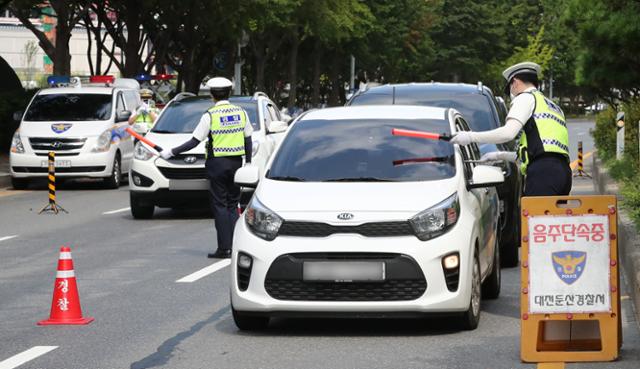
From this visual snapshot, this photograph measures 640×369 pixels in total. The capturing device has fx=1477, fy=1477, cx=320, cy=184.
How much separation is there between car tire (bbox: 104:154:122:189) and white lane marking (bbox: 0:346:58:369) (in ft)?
57.1

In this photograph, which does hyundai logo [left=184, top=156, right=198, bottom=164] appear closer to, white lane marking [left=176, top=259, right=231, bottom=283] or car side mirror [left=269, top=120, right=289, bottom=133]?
car side mirror [left=269, top=120, right=289, bottom=133]

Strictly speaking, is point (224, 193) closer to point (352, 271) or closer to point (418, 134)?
point (418, 134)

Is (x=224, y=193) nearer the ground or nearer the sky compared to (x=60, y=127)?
nearer the sky

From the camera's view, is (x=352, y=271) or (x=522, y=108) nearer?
(x=352, y=271)

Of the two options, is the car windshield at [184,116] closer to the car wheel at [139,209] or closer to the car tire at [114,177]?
the car wheel at [139,209]

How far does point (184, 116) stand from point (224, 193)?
6.54m

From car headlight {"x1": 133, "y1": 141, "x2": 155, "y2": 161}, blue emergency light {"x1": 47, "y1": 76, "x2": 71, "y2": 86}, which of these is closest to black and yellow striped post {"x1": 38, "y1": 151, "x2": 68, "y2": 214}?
car headlight {"x1": 133, "y1": 141, "x2": 155, "y2": 161}

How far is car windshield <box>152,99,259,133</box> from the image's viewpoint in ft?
68.2

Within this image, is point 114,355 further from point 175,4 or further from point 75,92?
point 175,4

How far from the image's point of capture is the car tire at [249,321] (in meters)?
9.87

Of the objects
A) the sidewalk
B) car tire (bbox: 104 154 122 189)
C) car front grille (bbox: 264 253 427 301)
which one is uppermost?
car front grille (bbox: 264 253 427 301)

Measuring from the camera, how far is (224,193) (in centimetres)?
1471

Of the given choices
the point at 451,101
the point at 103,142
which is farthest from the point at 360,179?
the point at 103,142

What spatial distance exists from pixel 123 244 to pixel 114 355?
24.5 feet
